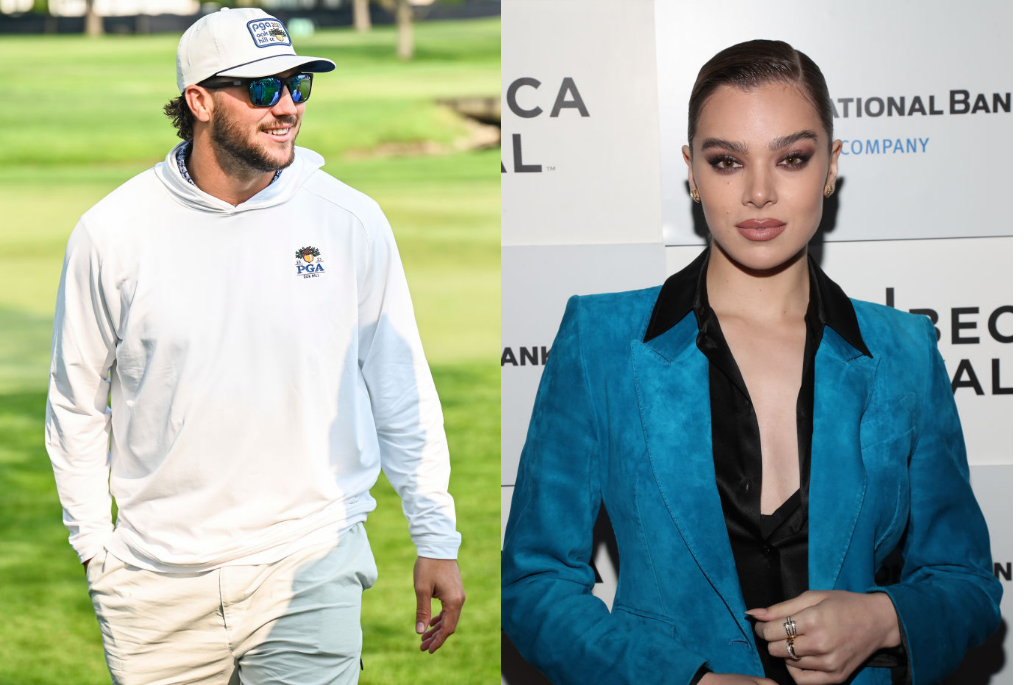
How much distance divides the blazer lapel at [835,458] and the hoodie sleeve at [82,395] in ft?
4.37

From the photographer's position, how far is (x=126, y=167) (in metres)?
10.3

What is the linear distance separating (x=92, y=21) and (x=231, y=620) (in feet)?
25.8

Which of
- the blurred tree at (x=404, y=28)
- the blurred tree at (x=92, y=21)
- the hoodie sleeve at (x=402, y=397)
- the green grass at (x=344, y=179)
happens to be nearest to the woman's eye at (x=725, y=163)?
the hoodie sleeve at (x=402, y=397)

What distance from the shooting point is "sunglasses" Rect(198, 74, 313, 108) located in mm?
2057

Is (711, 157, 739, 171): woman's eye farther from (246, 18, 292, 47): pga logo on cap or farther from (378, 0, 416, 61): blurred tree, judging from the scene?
(378, 0, 416, 61): blurred tree

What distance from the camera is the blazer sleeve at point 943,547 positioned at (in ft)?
5.54

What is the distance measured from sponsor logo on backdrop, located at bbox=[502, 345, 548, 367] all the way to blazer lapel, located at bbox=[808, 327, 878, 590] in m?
0.69

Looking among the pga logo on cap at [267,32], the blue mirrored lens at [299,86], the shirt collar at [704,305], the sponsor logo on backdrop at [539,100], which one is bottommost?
the shirt collar at [704,305]

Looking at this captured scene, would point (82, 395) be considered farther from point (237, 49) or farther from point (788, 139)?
point (788, 139)

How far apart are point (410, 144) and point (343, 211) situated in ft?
28.1

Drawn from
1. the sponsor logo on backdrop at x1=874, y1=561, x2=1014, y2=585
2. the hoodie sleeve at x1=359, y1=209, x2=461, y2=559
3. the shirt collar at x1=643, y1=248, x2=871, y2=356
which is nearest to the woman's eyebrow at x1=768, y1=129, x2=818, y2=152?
the shirt collar at x1=643, y1=248, x2=871, y2=356

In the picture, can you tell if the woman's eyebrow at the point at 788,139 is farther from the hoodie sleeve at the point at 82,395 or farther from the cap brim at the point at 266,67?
the hoodie sleeve at the point at 82,395

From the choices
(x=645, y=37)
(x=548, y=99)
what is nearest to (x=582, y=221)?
(x=548, y=99)

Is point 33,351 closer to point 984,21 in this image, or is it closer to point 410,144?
point 410,144
